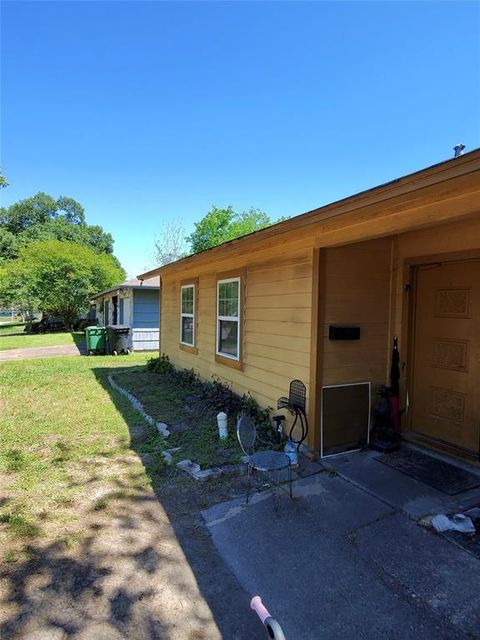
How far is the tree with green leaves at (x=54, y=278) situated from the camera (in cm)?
2181

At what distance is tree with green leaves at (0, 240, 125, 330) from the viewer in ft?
71.6

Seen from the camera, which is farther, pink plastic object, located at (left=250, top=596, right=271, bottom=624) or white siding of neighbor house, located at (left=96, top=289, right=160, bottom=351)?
white siding of neighbor house, located at (left=96, top=289, right=160, bottom=351)

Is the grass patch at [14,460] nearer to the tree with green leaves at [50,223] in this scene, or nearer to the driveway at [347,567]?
the driveway at [347,567]

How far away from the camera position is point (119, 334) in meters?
13.2

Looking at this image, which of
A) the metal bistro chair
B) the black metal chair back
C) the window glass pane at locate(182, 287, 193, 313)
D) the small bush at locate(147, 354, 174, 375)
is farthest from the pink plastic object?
the small bush at locate(147, 354, 174, 375)

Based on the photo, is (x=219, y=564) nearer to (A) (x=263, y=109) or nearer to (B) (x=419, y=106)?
(B) (x=419, y=106)

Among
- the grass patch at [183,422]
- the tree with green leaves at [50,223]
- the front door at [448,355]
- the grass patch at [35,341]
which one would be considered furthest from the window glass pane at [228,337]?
the tree with green leaves at [50,223]

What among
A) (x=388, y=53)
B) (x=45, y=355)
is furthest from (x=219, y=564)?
(x=45, y=355)

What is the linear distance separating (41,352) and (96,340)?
2.47m

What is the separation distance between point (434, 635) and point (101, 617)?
5.55 feet

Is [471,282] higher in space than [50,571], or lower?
higher

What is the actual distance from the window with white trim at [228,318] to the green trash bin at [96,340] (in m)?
8.34

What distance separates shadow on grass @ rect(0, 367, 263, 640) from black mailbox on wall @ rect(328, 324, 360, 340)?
188cm

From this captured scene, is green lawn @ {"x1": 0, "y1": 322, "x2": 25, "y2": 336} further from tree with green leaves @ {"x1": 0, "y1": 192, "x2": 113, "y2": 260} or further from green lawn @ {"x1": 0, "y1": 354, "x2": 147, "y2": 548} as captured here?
green lawn @ {"x1": 0, "y1": 354, "x2": 147, "y2": 548}
